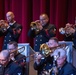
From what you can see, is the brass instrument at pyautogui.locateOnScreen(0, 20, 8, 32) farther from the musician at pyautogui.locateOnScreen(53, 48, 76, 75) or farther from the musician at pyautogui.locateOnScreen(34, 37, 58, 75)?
the musician at pyautogui.locateOnScreen(53, 48, 76, 75)

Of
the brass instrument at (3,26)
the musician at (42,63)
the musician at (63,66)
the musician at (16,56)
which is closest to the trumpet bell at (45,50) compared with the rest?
the musician at (42,63)

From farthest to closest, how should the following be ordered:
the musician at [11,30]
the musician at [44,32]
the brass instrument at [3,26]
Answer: the brass instrument at [3,26] → the musician at [11,30] → the musician at [44,32]

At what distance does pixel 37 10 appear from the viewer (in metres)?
6.29

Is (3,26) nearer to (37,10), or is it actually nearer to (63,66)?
(37,10)

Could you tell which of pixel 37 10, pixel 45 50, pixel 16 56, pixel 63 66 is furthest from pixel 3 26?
pixel 63 66

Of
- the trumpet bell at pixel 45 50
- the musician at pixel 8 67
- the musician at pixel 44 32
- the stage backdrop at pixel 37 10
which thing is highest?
the stage backdrop at pixel 37 10

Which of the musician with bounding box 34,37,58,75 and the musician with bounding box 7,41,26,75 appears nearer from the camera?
the musician with bounding box 34,37,58,75

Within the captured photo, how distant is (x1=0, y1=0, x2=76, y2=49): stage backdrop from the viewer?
593 centimetres

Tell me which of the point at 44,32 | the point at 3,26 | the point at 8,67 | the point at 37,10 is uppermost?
the point at 37,10

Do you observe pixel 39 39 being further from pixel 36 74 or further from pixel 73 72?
pixel 73 72

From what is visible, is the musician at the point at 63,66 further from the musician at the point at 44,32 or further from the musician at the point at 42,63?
the musician at the point at 44,32

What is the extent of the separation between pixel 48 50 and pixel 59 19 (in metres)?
2.04

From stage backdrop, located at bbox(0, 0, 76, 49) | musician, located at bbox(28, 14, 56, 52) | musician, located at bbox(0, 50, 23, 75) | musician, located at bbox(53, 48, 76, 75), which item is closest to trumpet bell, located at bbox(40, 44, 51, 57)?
musician, located at bbox(0, 50, 23, 75)

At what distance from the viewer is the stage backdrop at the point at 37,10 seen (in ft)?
19.5
